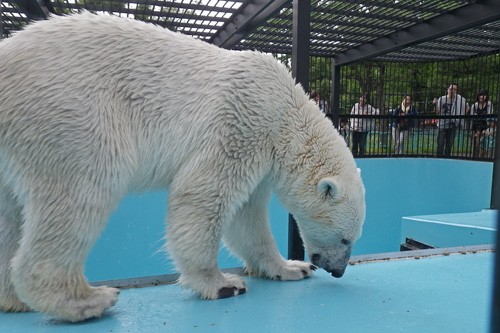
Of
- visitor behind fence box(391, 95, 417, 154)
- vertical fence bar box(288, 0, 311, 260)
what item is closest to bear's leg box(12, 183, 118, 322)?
vertical fence bar box(288, 0, 311, 260)

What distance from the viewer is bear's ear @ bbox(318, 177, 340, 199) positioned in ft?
6.51

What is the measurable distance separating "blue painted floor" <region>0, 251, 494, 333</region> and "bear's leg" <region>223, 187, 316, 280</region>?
0.20 ft

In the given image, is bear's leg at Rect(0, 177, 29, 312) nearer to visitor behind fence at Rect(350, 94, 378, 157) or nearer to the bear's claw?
the bear's claw

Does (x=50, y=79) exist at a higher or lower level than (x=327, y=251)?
higher

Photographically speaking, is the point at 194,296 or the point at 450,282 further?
the point at 450,282

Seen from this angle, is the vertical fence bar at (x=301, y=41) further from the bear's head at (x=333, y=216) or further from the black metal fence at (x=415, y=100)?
the black metal fence at (x=415, y=100)

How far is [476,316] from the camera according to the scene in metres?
1.84

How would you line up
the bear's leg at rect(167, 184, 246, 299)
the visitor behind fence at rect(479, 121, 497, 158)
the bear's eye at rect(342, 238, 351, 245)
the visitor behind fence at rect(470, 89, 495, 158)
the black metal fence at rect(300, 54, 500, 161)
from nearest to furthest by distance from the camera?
the bear's leg at rect(167, 184, 246, 299) < the bear's eye at rect(342, 238, 351, 245) < the visitor behind fence at rect(479, 121, 497, 158) < the visitor behind fence at rect(470, 89, 495, 158) < the black metal fence at rect(300, 54, 500, 161)

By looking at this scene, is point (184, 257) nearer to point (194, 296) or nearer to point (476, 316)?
point (194, 296)

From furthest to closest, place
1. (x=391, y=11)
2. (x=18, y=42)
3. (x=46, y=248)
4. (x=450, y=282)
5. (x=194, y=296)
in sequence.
A: (x=391, y=11) → (x=450, y=282) → (x=194, y=296) → (x=18, y=42) → (x=46, y=248)

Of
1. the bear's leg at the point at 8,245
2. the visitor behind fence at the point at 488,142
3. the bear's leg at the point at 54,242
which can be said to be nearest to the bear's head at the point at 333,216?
the bear's leg at the point at 54,242

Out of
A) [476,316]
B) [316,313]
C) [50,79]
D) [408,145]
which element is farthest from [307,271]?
[408,145]

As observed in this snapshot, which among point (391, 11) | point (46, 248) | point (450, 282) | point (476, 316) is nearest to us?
point (46, 248)

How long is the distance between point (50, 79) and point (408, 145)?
7.74m
